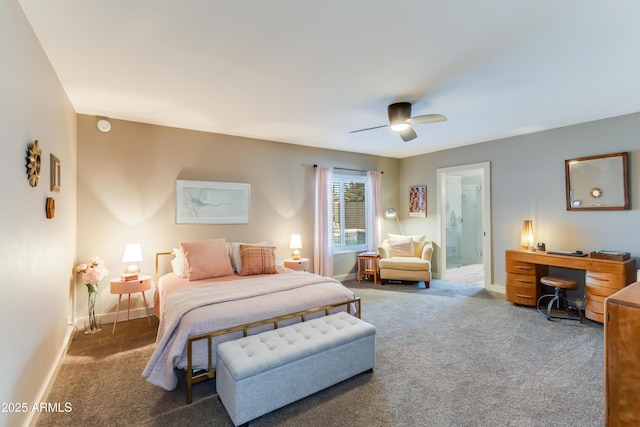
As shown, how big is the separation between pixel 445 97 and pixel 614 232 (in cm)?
296

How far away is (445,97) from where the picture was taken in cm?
318

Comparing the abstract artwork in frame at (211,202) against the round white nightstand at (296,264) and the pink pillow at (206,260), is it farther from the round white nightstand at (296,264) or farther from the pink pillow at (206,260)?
the round white nightstand at (296,264)

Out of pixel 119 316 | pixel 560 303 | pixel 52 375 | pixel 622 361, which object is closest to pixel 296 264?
pixel 119 316

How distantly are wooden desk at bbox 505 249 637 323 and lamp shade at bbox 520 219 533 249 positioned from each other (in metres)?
0.24

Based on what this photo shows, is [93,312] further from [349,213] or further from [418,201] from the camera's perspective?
[418,201]

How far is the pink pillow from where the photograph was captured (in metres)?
3.50

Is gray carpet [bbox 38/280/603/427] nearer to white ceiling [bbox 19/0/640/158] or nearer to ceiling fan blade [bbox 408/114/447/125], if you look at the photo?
ceiling fan blade [bbox 408/114/447/125]

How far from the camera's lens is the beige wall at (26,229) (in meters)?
1.57

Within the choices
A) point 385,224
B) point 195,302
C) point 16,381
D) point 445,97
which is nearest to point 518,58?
point 445,97

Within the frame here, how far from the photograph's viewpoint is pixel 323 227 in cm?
546

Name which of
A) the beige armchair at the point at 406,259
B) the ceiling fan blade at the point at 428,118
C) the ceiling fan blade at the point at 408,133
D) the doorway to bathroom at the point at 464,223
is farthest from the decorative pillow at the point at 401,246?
the ceiling fan blade at the point at 428,118

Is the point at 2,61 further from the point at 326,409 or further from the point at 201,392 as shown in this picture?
the point at 326,409

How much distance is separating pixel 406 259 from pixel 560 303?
7.44ft

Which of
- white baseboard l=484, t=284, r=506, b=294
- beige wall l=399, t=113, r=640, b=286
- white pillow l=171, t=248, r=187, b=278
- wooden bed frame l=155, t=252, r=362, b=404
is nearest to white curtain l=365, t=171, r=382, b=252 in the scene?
beige wall l=399, t=113, r=640, b=286
